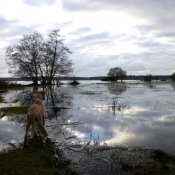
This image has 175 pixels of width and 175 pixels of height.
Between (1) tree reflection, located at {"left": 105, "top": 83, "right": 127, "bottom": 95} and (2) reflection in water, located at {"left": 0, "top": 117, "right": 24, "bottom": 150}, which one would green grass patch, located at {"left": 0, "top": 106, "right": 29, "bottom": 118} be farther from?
(1) tree reflection, located at {"left": 105, "top": 83, "right": 127, "bottom": 95}

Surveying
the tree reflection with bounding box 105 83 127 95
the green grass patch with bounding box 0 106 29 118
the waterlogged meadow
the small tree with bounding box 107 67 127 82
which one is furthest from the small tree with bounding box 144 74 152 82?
the green grass patch with bounding box 0 106 29 118

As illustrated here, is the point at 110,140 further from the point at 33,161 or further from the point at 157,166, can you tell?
the point at 33,161

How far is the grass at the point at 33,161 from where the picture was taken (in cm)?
571

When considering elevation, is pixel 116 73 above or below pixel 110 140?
above

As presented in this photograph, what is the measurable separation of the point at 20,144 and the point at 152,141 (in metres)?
4.98

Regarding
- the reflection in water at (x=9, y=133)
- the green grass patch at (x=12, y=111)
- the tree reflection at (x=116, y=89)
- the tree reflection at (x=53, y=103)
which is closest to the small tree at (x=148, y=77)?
the tree reflection at (x=116, y=89)

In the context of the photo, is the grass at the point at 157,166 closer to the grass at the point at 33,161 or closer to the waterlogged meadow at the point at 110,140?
the waterlogged meadow at the point at 110,140

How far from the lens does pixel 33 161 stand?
253 inches

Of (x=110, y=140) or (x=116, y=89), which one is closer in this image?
(x=110, y=140)

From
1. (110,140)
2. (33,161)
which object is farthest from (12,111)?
(33,161)

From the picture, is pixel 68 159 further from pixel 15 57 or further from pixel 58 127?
pixel 15 57

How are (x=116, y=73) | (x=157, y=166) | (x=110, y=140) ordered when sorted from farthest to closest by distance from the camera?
(x=116, y=73)
(x=110, y=140)
(x=157, y=166)

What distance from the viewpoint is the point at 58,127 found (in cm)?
1081

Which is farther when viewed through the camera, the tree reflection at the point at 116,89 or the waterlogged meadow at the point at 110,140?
the tree reflection at the point at 116,89
